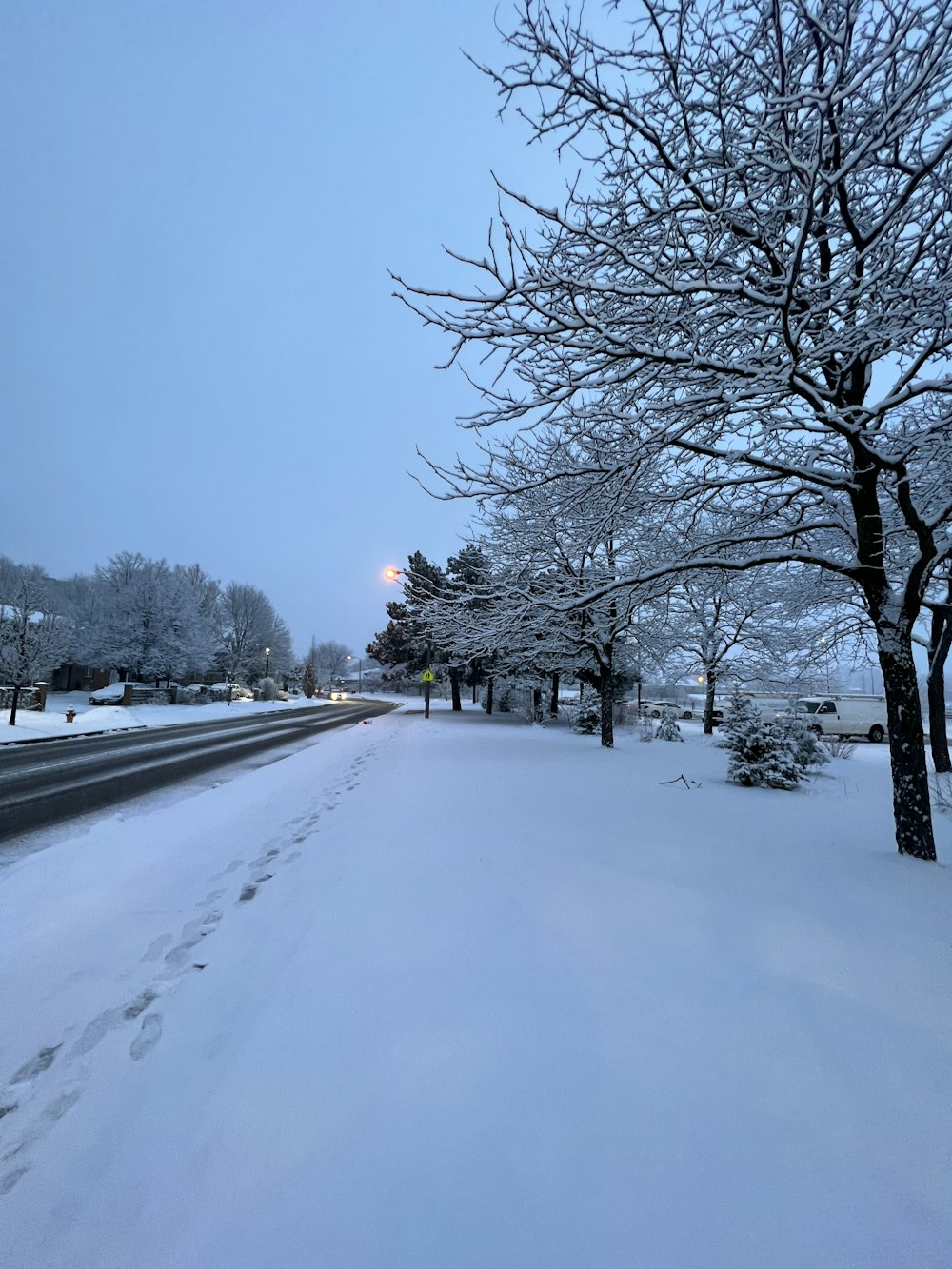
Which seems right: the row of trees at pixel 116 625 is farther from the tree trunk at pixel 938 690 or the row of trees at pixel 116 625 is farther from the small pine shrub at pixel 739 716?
the tree trunk at pixel 938 690

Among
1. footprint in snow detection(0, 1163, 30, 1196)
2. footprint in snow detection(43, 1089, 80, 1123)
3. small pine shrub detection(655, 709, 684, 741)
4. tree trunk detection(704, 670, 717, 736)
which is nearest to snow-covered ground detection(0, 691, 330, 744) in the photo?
footprint in snow detection(43, 1089, 80, 1123)

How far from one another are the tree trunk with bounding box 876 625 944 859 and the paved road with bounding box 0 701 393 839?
8909mm

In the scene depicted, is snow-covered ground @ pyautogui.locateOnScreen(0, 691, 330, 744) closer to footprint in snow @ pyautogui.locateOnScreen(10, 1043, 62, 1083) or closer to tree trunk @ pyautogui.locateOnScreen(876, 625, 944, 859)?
footprint in snow @ pyautogui.locateOnScreen(10, 1043, 62, 1083)

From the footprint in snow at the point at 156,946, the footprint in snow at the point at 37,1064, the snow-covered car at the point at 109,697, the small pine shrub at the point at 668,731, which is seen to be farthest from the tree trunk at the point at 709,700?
the snow-covered car at the point at 109,697

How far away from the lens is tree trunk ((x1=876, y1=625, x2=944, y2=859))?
4.71m

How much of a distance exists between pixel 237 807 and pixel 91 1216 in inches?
217

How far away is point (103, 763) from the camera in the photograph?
35.5 feet

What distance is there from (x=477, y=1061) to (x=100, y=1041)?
1693 mm

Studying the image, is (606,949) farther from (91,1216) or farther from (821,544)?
(821,544)

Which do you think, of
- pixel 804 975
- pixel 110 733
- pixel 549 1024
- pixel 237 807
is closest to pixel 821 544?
pixel 804 975

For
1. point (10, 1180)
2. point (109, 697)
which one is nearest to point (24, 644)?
point (109, 697)

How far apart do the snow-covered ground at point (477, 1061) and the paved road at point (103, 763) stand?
3.09 metres

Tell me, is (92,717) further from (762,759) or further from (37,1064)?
(762,759)

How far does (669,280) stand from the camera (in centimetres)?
318
